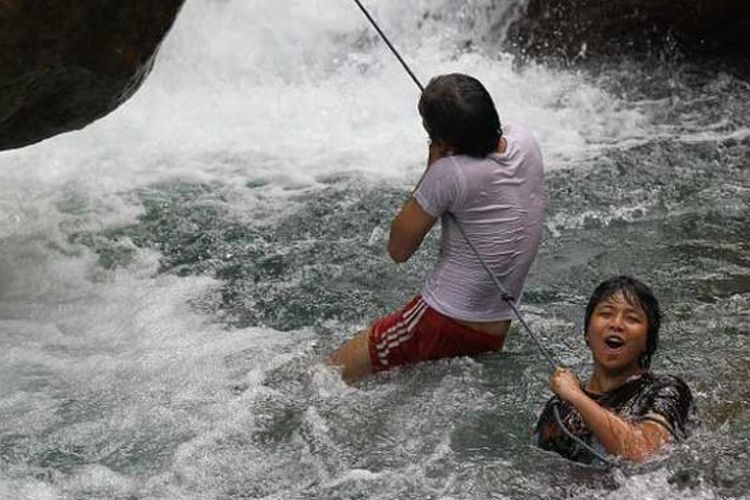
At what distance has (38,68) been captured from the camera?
582 centimetres

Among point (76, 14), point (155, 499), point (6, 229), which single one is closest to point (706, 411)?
point (155, 499)

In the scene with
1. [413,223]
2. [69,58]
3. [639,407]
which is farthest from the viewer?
[69,58]

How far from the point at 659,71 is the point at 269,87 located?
3090 millimetres

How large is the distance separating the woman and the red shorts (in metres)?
0.76

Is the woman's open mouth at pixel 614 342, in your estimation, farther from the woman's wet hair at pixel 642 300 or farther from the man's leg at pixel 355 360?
the man's leg at pixel 355 360

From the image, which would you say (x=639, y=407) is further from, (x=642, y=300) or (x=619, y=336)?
(x=642, y=300)

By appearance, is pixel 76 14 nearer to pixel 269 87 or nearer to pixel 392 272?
pixel 392 272

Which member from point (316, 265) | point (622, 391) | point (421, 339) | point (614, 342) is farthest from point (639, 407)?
point (316, 265)

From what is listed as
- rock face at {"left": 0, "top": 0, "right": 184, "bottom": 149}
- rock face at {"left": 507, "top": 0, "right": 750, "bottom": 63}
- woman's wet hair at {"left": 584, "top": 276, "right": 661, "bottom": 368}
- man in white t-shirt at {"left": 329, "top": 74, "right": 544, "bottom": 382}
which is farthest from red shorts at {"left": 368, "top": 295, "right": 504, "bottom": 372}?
rock face at {"left": 507, "top": 0, "right": 750, "bottom": 63}

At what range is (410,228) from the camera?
16.7 feet

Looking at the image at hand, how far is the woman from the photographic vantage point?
4.25 meters

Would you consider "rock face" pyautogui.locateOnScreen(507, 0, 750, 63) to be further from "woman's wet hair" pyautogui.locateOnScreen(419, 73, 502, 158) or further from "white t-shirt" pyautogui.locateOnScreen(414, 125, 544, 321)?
"woman's wet hair" pyautogui.locateOnScreen(419, 73, 502, 158)

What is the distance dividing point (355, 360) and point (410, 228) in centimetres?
70

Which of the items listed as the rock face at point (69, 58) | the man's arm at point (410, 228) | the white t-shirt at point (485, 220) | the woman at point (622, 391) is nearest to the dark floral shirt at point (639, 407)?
the woman at point (622, 391)
